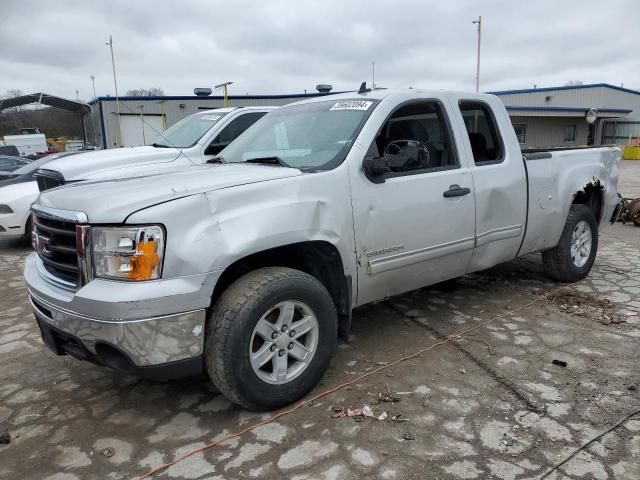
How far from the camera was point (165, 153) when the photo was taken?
6918 mm

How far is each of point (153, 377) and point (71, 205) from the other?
3.42 feet

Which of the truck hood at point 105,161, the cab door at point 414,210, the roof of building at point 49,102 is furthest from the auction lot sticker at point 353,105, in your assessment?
the roof of building at point 49,102

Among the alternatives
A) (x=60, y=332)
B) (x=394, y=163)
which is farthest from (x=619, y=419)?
(x=60, y=332)

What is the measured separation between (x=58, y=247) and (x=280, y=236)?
124 centimetres

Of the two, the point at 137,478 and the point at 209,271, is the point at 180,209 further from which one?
the point at 137,478

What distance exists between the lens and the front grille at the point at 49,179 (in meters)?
6.11

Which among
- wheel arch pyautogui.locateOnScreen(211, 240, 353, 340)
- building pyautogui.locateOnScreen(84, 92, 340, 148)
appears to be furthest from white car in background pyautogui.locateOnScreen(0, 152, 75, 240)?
building pyautogui.locateOnScreen(84, 92, 340, 148)

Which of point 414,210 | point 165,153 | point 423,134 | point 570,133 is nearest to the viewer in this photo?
point 414,210

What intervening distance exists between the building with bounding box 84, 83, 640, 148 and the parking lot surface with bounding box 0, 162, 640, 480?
2277 centimetres

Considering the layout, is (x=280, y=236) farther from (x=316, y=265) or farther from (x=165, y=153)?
(x=165, y=153)

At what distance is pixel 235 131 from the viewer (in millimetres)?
7594

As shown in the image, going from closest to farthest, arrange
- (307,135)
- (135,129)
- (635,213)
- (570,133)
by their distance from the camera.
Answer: (307,135) → (635,213) → (135,129) → (570,133)

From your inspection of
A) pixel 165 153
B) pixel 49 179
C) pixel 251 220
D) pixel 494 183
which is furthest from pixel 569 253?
pixel 49 179

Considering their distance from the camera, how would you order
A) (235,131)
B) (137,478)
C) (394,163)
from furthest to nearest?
1. (235,131)
2. (394,163)
3. (137,478)
